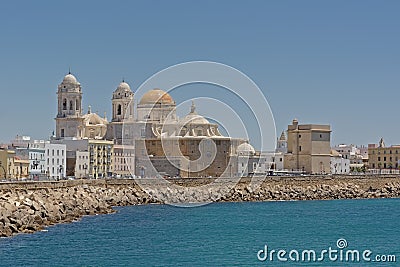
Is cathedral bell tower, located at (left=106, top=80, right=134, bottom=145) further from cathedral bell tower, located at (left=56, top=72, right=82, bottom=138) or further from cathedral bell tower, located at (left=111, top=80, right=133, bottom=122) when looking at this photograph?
cathedral bell tower, located at (left=56, top=72, right=82, bottom=138)

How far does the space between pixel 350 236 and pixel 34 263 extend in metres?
13.8

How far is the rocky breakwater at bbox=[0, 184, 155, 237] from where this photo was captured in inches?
1162

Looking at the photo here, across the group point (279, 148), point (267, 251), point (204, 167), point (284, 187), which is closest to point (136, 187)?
point (284, 187)

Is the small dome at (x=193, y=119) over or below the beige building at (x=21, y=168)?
over

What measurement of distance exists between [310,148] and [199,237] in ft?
143

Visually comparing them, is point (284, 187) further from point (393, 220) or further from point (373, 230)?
point (373, 230)

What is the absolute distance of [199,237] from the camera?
30141 mm

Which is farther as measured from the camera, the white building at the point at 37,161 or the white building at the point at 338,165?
the white building at the point at 338,165

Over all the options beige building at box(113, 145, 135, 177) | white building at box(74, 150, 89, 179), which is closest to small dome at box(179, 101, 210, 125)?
beige building at box(113, 145, 135, 177)

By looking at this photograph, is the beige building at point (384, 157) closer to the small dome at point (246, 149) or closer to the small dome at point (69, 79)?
the small dome at point (246, 149)

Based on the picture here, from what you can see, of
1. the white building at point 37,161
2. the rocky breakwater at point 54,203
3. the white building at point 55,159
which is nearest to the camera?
the rocky breakwater at point 54,203

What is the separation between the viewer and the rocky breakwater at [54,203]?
29.5 m

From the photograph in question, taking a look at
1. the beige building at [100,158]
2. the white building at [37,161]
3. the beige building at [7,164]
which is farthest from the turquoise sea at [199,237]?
the beige building at [100,158]

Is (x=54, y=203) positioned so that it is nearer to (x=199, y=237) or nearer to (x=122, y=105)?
(x=199, y=237)
